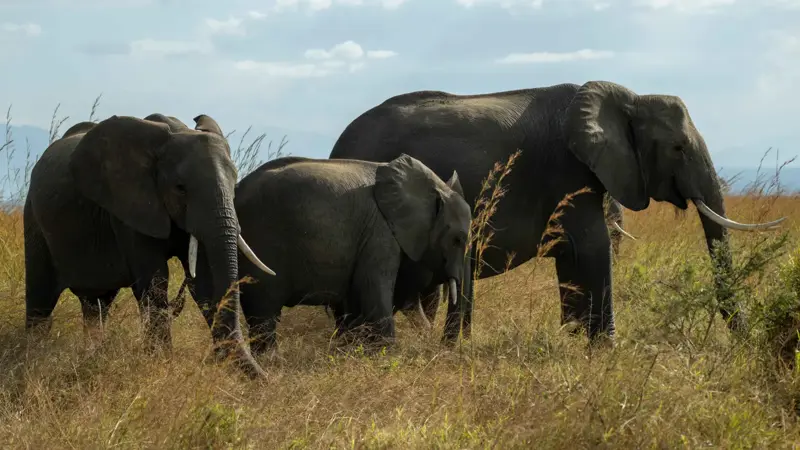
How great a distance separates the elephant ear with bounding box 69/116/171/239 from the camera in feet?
20.9

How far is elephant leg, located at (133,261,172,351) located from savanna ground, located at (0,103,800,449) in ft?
0.41

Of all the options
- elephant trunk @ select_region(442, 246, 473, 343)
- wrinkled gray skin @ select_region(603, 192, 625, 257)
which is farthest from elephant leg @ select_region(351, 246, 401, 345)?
wrinkled gray skin @ select_region(603, 192, 625, 257)

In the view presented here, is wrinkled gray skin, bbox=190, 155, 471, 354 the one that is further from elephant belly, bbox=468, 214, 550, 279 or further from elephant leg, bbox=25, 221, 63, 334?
elephant leg, bbox=25, 221, 63, 334

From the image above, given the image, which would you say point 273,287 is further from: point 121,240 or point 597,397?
point 597,397

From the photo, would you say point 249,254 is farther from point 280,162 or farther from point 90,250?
point 90,250

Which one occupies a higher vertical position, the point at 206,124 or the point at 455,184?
the point at 206,124

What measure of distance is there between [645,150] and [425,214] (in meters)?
1.80

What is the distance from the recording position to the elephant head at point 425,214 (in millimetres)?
6820

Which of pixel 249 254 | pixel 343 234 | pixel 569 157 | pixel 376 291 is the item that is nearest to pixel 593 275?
pixel 569 157

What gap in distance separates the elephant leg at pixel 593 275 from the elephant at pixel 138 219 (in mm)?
2304

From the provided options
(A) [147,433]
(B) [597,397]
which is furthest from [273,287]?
(B) [597,397]

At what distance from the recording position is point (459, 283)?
23.7ft

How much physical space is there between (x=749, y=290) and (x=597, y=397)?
198 cm

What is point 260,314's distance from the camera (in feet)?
21.5
